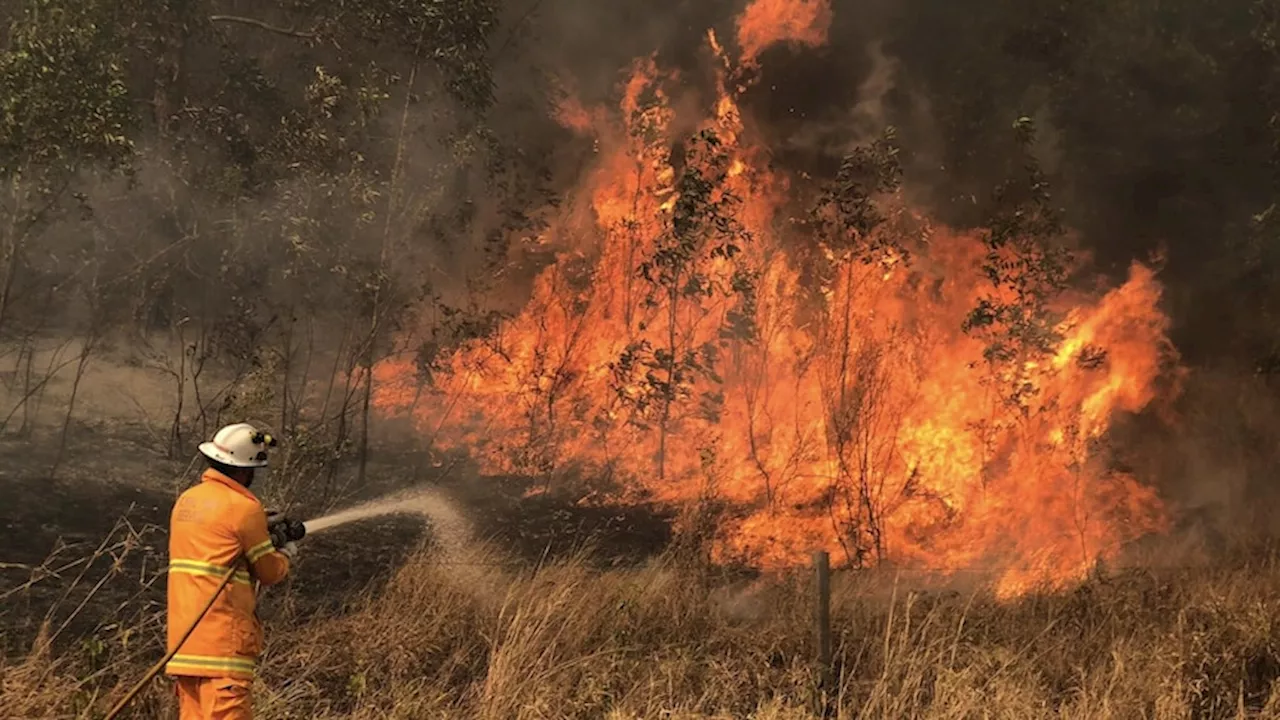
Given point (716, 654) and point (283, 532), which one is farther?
point (716, 654)

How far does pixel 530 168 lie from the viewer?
9.17 m

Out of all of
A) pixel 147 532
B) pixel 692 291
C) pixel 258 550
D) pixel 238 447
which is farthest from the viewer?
pixel 692 291

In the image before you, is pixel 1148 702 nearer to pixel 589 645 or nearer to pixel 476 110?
pixel 589 645

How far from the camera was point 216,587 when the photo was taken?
3.52 metres

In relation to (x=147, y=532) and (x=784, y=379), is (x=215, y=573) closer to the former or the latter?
(x=147, y=532)

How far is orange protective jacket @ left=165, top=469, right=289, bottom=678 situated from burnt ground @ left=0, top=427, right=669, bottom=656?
102 inches

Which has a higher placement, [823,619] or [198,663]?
[198,663]

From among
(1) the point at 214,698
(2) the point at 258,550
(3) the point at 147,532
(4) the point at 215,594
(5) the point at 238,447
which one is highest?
(5) the point at 238,447

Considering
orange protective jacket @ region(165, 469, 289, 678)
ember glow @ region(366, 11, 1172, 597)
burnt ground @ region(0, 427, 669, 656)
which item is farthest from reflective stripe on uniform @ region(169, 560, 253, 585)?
ember glow @ region(366, 11, 1172, 597)

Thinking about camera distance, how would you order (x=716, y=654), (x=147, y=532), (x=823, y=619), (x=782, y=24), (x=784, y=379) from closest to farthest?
1. (x=823, y=619)
2. (x=716, y=654)
3. (x=147, y=532)
4. (x=784, y=379)
5. (x=782, y=24)

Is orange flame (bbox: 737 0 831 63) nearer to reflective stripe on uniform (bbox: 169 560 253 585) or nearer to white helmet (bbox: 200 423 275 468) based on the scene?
white helmet (bbox: 200 423 275 468)

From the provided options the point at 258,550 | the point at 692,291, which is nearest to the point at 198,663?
the point at 258,550

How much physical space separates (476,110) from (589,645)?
5.94 m

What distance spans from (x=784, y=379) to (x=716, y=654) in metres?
3.59
